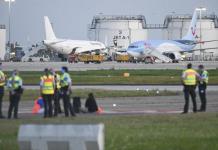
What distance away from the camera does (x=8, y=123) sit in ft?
78.4

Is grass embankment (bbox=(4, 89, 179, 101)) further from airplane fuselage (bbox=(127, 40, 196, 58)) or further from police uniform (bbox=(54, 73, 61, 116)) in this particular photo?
airplane fuselage (bbox=(127, 40, 196, 58))

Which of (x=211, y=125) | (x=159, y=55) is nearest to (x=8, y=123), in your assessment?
(x=211, y=125)

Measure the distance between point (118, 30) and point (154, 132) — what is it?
153 m

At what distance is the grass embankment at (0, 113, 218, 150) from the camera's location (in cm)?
1715

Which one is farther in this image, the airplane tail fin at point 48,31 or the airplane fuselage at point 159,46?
the airplane tail fin at point 48,31

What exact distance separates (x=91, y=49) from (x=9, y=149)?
411 ft

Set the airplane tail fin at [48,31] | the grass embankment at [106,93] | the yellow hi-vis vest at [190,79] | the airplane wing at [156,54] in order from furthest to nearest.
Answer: the airplane tail fin at [48,31] → the airplane wing at [156,54] → the grass embankment at [106,93] → the yellow hi-vis vest at [190,79]

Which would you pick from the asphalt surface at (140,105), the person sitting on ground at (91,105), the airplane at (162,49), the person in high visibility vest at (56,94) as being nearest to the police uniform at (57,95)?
the person in high visibility vest at (56,94)

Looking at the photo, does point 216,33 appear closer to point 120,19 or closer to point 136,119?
point 120,19

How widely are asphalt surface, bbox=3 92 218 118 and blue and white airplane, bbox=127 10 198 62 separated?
78274mm

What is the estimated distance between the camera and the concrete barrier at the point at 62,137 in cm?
1211

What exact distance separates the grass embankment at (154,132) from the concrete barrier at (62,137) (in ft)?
13.9

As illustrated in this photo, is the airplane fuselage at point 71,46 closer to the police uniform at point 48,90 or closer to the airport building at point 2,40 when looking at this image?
the airport building at point 2,40

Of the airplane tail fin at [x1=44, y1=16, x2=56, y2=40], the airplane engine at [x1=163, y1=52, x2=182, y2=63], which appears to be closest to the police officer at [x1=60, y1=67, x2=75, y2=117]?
the airplane engine at [x1=163, y1=52, x2=182, y2=63]
